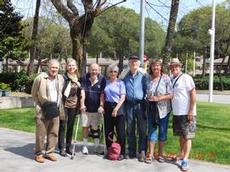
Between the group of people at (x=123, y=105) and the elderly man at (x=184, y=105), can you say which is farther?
the group of people at (x=123, y=105)

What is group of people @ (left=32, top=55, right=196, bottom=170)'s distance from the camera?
26.9ft

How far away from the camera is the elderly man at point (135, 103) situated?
27.8ft

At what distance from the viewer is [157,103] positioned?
8.42 m

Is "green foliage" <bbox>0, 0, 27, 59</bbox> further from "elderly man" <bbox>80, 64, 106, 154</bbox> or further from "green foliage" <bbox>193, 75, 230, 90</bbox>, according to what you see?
"green foliage" <bbox>193, 75, 230, 90</bbox>

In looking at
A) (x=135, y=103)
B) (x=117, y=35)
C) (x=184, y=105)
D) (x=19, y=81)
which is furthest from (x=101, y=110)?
(x=117, y=35)

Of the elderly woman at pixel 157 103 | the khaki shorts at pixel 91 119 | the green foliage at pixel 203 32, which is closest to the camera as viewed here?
the elderly woman at pixel 157 103

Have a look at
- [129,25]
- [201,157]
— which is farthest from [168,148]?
[129,25]

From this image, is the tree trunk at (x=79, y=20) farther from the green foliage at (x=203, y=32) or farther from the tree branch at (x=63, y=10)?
the green foliage at (x=203, y=32)

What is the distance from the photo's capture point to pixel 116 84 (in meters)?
8.58

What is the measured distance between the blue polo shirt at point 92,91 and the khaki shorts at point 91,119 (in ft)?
0.35

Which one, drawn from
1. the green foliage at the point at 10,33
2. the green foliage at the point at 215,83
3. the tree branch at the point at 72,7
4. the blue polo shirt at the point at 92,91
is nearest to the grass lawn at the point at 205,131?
the blue polo shirt at the point at 92,91

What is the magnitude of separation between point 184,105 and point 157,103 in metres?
0.52

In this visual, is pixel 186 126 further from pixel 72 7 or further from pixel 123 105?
pixel 72 7

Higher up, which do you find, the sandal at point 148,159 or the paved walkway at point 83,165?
the sandal at point 148,159
